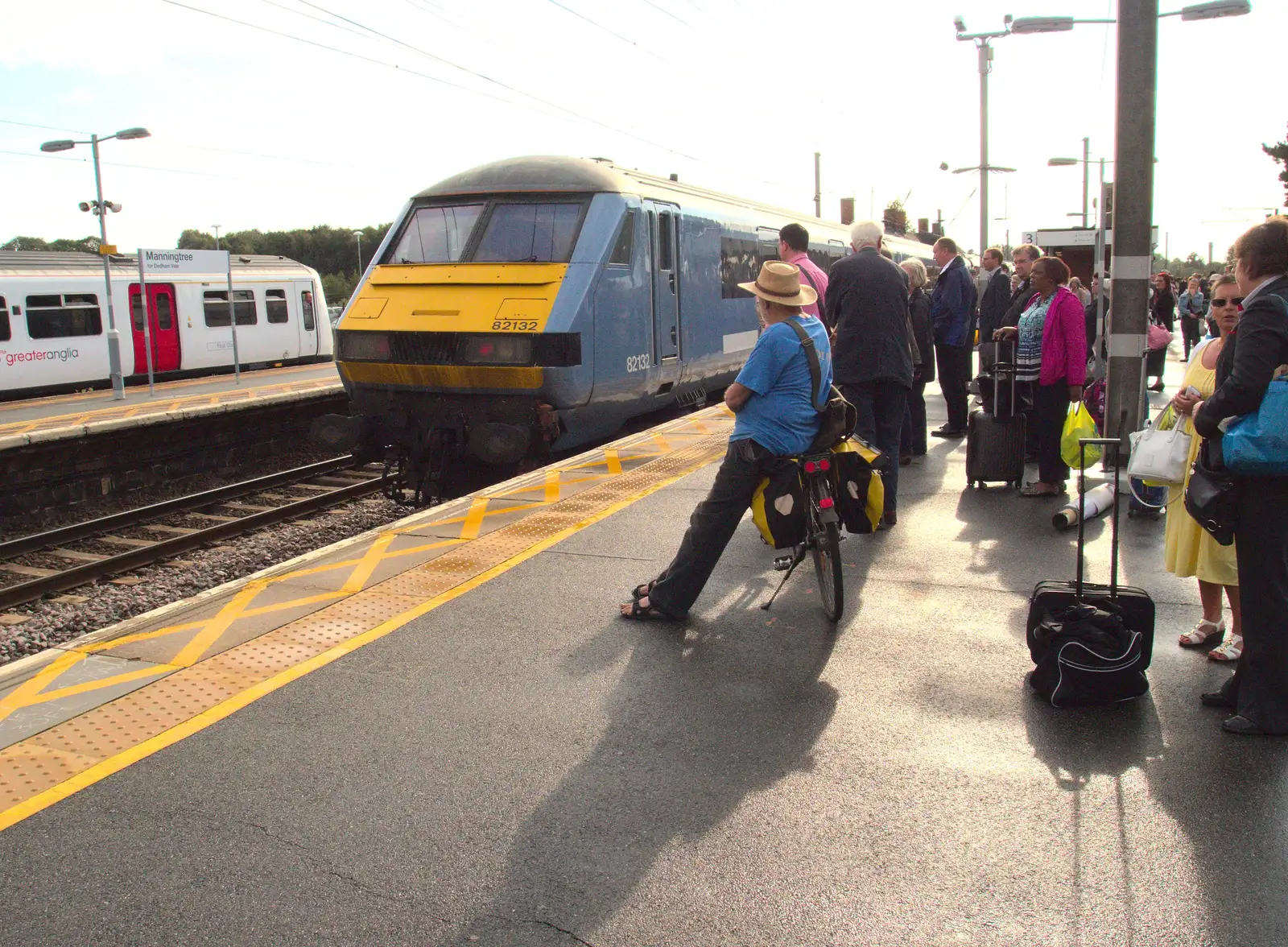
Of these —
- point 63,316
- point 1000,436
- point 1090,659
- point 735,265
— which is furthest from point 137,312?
point 1090,659

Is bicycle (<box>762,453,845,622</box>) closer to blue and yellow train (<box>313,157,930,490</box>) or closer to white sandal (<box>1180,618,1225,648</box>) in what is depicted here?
white sandal (<box>1180,618,1225,648</box>)

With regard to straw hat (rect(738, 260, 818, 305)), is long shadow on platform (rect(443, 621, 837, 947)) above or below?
below

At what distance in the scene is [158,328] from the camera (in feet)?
78.8

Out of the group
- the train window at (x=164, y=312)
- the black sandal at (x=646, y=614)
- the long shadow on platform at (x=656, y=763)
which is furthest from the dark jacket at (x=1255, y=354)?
the train window at (x=164, y=312)

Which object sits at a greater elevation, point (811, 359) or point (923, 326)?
point (923, 326)

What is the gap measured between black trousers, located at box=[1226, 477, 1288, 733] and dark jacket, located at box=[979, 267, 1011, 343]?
622cm

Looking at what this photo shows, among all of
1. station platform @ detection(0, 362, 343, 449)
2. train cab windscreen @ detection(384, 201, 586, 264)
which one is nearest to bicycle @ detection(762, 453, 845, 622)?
train cab windscreen @ detection(384, 201, 586, 264)

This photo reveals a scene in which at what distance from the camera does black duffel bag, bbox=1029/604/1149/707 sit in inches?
155

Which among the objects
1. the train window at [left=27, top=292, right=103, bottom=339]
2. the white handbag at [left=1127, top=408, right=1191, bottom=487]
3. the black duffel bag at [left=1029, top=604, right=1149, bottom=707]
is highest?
the train window at [left=27, top=292, right=103, bottom=339]

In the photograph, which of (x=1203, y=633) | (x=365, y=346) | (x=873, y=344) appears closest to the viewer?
(x=1203, y=633)

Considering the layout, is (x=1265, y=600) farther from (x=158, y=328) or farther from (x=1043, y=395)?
(x=158, y=328)

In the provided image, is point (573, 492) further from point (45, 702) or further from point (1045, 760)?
point (1045, 760)

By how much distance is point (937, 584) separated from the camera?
5.66m

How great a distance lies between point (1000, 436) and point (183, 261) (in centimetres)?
2006
